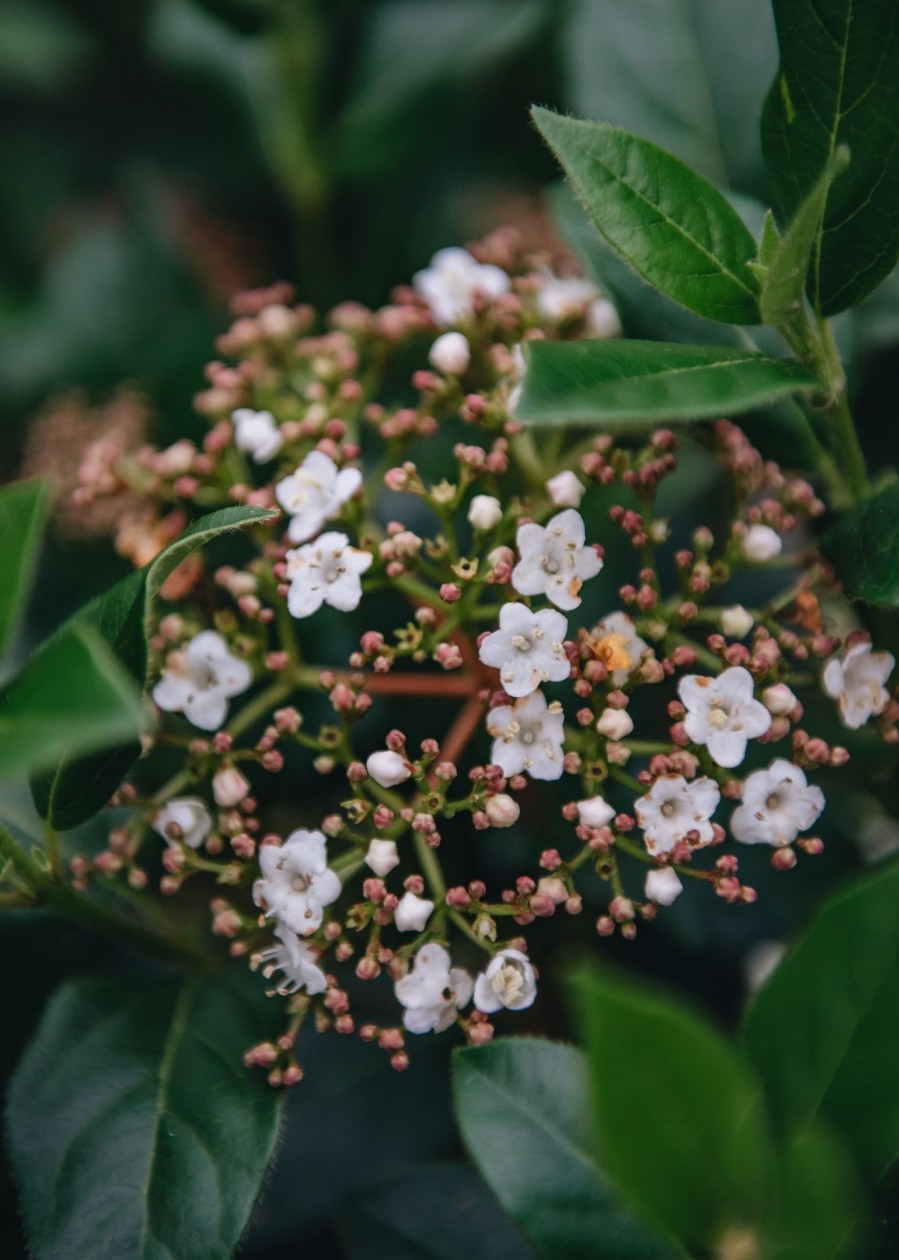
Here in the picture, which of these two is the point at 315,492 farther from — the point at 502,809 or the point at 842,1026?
the point at 842,1026

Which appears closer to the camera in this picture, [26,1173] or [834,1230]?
[834,1230]

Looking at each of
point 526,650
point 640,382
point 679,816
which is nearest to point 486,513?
point 526,650

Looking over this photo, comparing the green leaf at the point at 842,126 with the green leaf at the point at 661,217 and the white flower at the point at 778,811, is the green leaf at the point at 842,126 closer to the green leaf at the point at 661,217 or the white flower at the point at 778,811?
the green leaf at the point at 661,217

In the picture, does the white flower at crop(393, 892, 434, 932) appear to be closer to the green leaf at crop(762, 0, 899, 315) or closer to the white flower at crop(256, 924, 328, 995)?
the white flower at crop(256, 924, 328, 995)

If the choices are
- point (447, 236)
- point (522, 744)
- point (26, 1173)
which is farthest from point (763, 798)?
point (447, 236)

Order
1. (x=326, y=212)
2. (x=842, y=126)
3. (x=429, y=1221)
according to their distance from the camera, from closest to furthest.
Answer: (x=842, y=126) < (x=429, y=1221) < (x=326, y=212)

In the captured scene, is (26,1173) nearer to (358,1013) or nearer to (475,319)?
(358,1013)

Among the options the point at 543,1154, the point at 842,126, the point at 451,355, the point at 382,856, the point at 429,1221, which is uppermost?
the point at 842,126
